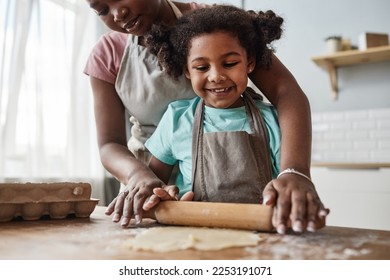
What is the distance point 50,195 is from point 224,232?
369mm

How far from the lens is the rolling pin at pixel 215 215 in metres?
0.60

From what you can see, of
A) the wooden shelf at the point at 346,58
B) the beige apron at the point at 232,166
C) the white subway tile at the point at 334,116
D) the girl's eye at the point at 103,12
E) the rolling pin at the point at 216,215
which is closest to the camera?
the rolling pin at the point at 216,215

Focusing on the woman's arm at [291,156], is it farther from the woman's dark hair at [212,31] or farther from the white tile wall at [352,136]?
the white tile wall at [352,136]

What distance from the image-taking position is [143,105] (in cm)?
105

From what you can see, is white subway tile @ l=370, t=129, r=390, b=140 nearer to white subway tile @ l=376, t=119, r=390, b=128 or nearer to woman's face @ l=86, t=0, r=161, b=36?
→ white subway tile @ l=376, t=119, r=390, b=128

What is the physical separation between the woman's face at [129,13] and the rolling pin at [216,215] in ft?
1.46

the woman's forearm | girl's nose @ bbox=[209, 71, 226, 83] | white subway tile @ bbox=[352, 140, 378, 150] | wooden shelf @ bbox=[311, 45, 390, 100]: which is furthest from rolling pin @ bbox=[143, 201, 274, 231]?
white subway tile @ bbox=[352, 140, 378, 150]

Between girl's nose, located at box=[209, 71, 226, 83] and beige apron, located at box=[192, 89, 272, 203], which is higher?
girl's nose, located at box=[209, 71, 226, 83]

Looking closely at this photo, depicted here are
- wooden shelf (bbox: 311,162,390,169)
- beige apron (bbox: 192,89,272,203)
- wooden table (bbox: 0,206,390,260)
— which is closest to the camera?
wooden table (bbox: 0,206,390,260)

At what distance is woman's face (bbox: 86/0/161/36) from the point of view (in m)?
0.91

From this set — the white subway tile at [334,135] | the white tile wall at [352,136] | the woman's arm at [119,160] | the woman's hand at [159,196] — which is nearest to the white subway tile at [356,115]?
the white tile wall at [352,136]

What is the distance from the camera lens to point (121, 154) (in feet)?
2.96

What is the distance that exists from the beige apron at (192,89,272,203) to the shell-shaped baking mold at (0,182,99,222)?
228mm
